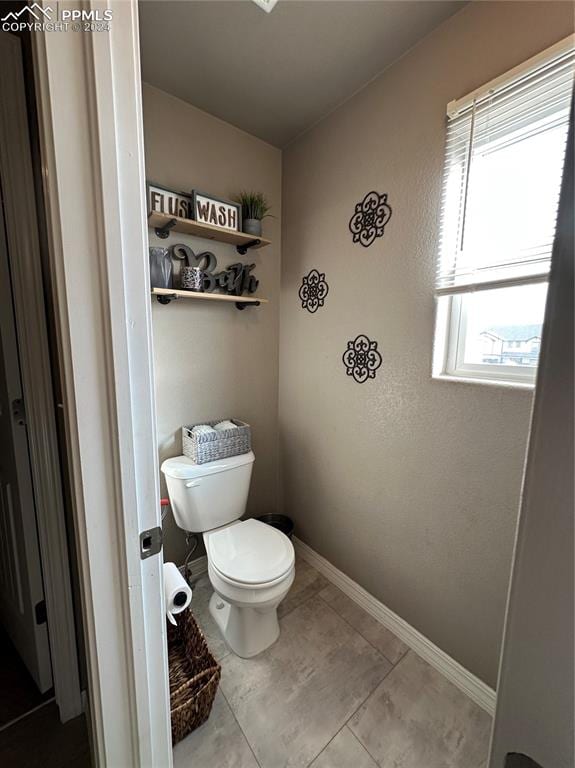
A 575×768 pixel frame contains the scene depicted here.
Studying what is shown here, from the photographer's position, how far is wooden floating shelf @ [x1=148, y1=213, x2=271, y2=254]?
1381 mm

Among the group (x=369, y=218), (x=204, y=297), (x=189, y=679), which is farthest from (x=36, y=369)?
(x=369, y=218)

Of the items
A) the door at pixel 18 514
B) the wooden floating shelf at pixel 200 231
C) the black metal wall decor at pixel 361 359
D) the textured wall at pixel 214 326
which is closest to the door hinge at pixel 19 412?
the door at pixel 18 514

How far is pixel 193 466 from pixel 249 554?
47 cm

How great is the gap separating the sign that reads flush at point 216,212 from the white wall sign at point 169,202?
0.04m

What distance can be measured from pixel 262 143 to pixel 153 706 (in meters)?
2.32

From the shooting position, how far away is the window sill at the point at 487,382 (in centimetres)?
102

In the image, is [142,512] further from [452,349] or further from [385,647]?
[385,647]

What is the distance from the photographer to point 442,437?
1.24 metres

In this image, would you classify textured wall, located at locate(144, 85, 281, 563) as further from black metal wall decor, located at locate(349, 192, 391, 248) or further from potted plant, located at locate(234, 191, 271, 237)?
black metal wall decor, located at locate(349, 192, 391, 248)

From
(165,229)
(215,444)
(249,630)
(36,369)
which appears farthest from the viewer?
(215,444)

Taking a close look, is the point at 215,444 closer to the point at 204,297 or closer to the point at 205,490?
the point at 205,490

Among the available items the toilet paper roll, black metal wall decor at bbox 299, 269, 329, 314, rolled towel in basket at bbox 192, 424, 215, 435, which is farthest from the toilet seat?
black metal wall decor at bbox 299, 269, 329, 314

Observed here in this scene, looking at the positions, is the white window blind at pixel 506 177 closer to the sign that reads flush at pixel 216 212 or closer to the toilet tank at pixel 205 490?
the sign that reads flush at pixel 216 212

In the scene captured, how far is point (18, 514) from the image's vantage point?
1.10m
